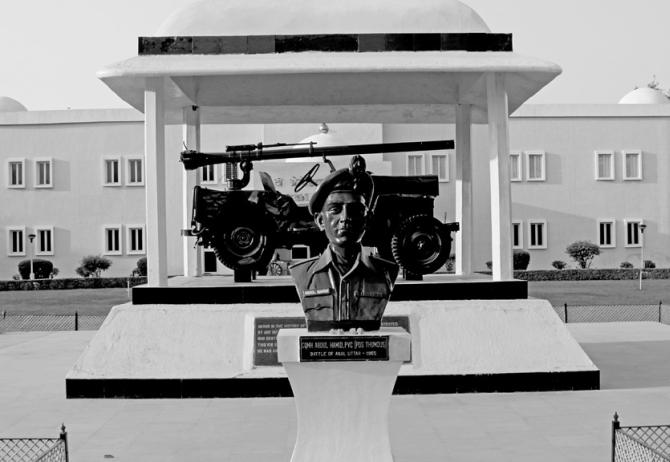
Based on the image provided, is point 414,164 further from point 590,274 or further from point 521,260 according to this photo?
point 590,274

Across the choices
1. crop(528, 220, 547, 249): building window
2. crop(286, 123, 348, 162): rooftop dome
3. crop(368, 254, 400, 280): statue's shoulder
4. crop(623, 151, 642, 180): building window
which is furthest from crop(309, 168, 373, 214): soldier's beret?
crop(623, 151, 642, 180): building window

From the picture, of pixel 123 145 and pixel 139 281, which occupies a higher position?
pixel 123 145

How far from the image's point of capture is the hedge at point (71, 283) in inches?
1625

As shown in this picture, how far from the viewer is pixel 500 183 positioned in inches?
561

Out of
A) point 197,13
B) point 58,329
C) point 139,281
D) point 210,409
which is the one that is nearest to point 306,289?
point 210,409

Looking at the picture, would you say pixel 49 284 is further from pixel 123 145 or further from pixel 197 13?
pixel 197 13

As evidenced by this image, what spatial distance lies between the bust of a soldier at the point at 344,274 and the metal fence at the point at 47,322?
51.7ft

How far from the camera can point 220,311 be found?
1342 centimetres

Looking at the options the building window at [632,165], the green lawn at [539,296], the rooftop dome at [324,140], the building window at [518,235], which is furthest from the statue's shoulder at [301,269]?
the building window at [632,165]

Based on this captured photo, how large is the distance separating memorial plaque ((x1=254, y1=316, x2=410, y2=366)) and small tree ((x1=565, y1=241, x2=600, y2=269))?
33834 millimetres

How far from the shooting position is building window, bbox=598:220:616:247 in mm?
46625

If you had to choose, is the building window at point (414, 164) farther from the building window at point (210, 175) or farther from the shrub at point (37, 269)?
the shrub at point (37, 269)

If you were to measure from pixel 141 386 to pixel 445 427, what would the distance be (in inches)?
171

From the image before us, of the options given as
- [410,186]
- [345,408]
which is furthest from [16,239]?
[345,408]
